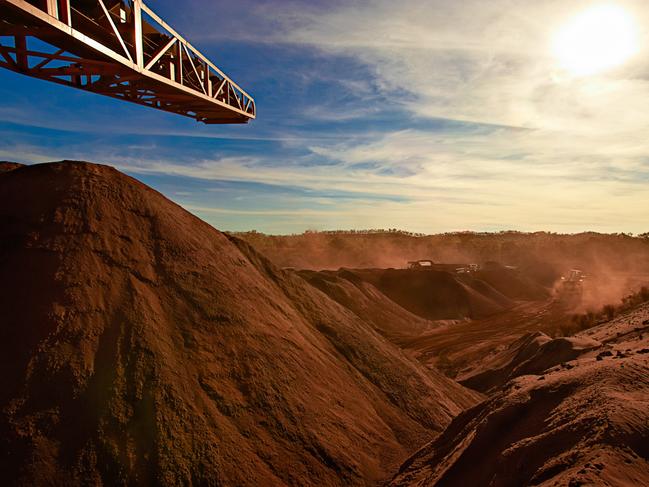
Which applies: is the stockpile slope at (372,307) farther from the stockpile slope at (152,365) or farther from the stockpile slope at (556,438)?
the stockpile slope at (556,438)

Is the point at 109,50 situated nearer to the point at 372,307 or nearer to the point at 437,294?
the point at 372,307

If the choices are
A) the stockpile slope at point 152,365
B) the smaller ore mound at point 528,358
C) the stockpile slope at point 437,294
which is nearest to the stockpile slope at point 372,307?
the stockpile slope at point 437,294

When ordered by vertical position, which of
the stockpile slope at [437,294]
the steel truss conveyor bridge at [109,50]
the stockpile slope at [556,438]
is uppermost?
the steel truss conveyor bridge at [109,50]

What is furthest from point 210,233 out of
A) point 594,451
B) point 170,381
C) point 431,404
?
point 594,451

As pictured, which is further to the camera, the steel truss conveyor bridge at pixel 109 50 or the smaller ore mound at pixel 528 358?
the smaller ore mound at pixel 528 358

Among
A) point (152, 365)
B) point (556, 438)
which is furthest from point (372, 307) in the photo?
point (556, 438)

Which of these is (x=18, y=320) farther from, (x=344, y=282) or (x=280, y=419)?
(x=344, y=282)
